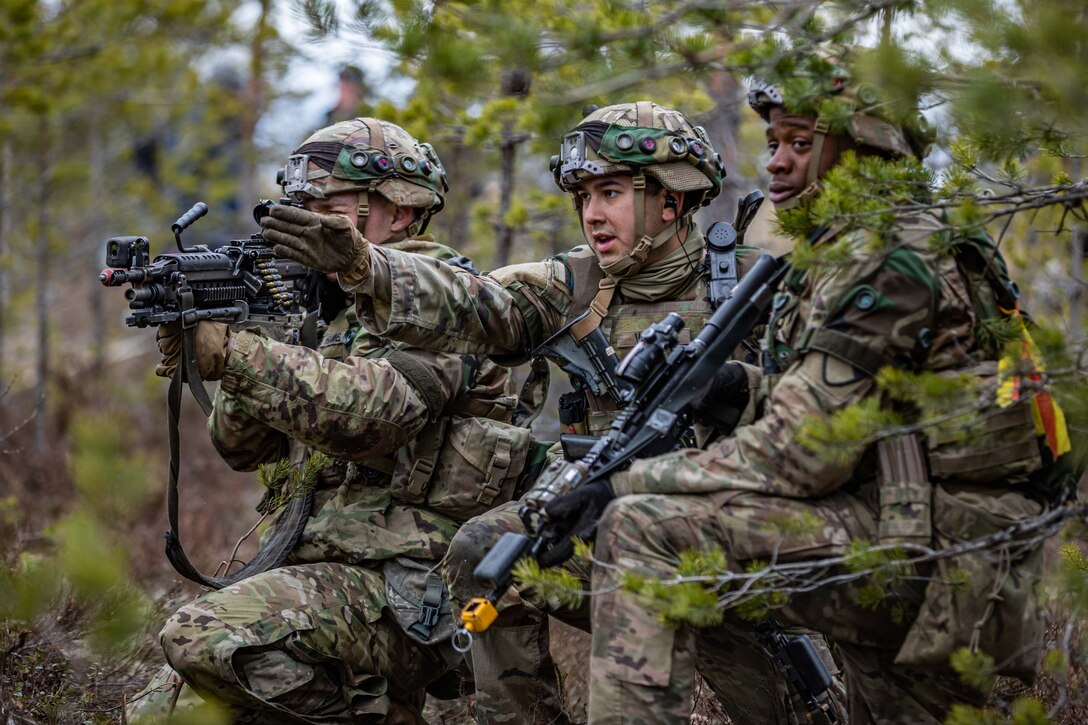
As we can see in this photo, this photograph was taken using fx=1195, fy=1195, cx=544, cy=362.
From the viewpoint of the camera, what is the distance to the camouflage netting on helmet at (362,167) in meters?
5.29

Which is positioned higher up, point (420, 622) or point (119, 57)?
point (119, 57)

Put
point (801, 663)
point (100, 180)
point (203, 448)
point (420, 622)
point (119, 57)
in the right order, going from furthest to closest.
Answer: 1. point (100, 180)
2. point (119, 57)
3. point (203, 448)
4. point (420, 622)
5. point (801, 663)

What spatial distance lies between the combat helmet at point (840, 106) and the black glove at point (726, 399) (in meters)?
0.68

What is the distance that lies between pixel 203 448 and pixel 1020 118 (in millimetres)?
10703

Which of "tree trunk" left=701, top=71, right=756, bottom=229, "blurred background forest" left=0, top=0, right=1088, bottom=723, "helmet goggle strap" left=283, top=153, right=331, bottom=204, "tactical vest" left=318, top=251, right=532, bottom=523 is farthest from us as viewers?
"tree trunk" left=701, top=71, right=756, bottom=229

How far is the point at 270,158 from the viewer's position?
16266 mm

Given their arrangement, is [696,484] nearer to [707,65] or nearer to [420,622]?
[707,65]

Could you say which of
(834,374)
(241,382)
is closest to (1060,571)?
(834,374)

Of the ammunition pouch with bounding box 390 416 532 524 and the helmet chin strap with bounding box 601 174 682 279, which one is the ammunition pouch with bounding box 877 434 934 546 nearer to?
the helmet chin strap with bounding box 601 174 682 279

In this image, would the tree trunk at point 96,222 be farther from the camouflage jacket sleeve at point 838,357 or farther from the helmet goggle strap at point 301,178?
the camouflage jacket sleeve at point 838,357

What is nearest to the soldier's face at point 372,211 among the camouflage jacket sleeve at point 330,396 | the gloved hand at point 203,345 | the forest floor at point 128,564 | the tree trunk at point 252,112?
the camouflage jacket sleeve at point 330,396

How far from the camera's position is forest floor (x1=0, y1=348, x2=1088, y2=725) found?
4832mm

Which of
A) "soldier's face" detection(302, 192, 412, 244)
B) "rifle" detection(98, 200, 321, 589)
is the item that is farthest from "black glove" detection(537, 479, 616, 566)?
"soldier's face" detection(302, 192, 412, 244)

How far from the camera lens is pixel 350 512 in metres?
5.00
